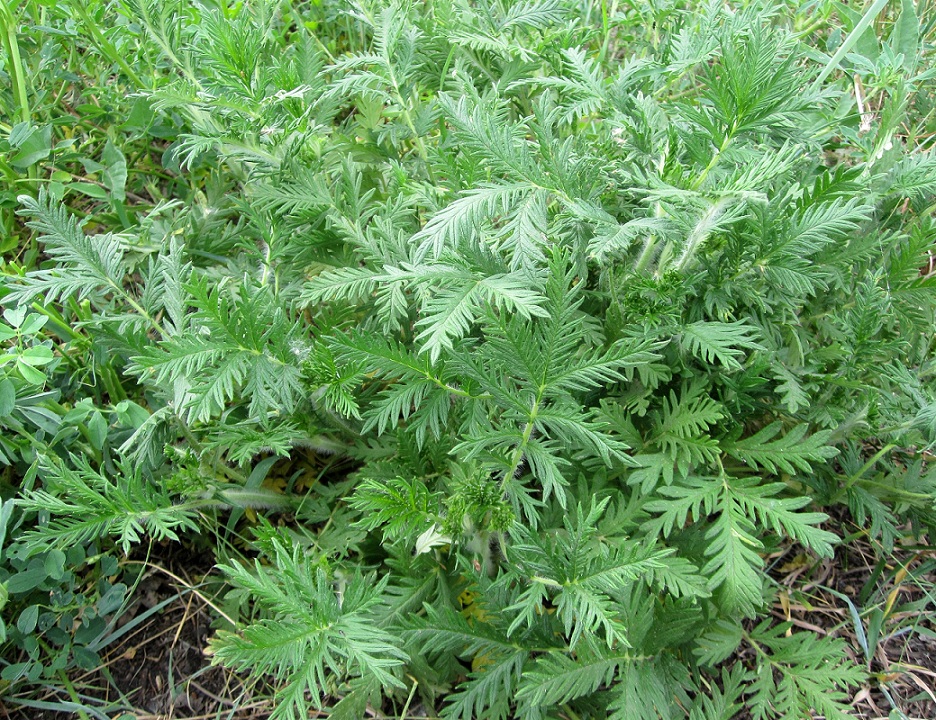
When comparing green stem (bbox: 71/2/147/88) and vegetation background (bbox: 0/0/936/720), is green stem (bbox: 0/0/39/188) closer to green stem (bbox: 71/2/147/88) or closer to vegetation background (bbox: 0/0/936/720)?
vegetation background (bbox: 0/0/936/720)

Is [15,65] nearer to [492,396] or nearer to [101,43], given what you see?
[101,43]

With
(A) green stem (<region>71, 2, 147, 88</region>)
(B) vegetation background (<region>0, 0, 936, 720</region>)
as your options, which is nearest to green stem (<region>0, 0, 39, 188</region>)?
(B) vegetation background (<region>0, 0, 936, 720</region>)

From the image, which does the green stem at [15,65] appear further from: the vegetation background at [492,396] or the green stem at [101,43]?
the green stem at [101,43]

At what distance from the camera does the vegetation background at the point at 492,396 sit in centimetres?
165

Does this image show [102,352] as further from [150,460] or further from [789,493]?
[789,493]

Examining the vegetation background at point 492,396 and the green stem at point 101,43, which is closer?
the vegetation background at point 492,396

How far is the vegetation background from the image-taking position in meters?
1.65

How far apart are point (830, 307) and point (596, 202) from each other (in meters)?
0.89

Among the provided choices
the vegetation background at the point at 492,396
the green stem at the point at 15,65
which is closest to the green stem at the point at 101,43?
the vegetation background at the point at 492,396

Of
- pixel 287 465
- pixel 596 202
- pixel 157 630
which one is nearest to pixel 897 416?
pixel 596 202

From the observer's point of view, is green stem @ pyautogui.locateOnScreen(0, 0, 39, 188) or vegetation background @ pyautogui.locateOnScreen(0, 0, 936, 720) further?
green stem @ pyautogui.locateOnScreen(0, 0, 39, 188)

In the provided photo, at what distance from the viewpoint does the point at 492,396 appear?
178cm

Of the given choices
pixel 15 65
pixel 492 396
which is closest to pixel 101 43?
pixel 15 65

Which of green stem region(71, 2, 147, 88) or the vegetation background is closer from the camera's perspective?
the vegetation background
